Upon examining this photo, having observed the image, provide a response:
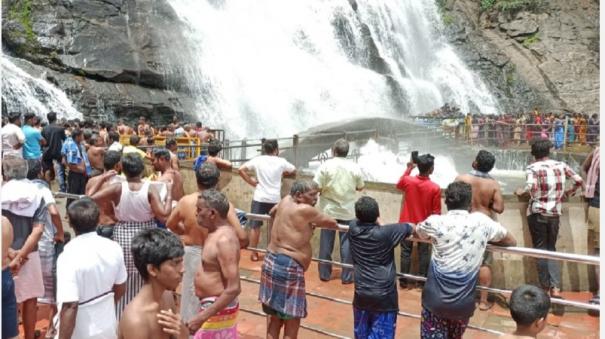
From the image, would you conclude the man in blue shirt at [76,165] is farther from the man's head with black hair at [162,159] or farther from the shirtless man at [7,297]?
Answer: the shirtless man at [7,297]

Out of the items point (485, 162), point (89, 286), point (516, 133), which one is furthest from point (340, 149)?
point (516, 133)

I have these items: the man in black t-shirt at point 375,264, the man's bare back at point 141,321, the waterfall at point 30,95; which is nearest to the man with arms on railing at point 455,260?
the man in black t-shirt at point 375,264

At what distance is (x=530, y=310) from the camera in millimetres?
3066

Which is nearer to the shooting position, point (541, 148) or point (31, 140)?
point (541, 148)

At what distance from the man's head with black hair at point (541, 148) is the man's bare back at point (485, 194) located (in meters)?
0.73

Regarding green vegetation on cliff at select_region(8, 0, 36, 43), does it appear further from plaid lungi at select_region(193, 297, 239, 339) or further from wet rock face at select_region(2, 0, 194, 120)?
plaid lungi at select_region(193, 297, 239, 339)

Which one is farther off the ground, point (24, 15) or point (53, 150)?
point (24, 15)

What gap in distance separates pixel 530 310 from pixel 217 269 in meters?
1.97

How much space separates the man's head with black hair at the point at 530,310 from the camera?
3.07 m

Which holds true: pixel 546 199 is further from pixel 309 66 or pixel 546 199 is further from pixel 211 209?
pixel 309 66

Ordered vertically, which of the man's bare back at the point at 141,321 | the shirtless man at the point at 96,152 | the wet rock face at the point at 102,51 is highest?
the wet rock face at the point at 102,51

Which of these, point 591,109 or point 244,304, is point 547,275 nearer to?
point 244,304

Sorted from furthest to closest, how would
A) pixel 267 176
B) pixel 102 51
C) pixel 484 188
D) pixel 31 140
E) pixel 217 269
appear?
pixel 102 51, pixel 31 140, pixel 267 176, pixel 484 188, pixel 217 269

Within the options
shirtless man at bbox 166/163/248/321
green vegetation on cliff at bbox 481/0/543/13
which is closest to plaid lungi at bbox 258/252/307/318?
shirtless man at bbox 166/163/248/321
